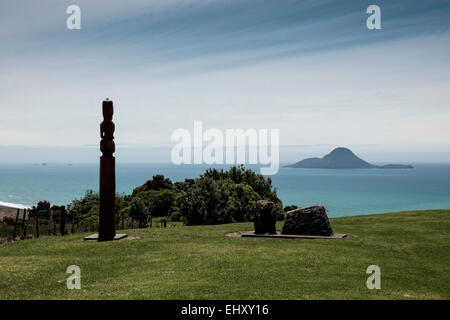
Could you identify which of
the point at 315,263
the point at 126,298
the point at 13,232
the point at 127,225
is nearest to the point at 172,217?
the point at 127,225

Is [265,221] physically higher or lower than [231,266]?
higher

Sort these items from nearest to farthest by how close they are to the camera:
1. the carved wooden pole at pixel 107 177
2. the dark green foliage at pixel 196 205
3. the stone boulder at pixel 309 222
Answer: the stone boulder at pixel 309 222 → the carved wooden pole at pixel 107 177 → the dark green foliage at pixel 196 205

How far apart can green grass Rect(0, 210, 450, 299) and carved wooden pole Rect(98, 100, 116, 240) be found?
1461mm

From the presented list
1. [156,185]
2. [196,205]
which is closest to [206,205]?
[196,205]

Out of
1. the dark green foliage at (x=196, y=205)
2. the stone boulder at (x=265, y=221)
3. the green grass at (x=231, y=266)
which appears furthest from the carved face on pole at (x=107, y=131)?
the stone boulder at (x=265, y=221)

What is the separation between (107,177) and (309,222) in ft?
32.6

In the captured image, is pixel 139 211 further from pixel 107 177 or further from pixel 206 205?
pixel 107 177

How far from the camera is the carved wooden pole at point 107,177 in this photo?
18891 mm

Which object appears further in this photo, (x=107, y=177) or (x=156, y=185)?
(x=156, y=185)

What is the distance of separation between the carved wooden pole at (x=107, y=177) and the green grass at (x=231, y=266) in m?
1.46

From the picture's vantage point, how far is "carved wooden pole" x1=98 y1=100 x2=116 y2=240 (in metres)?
18.9

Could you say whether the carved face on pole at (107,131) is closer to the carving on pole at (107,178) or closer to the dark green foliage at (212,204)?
the carving on pole at (107,178)

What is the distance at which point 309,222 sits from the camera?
18.6m
